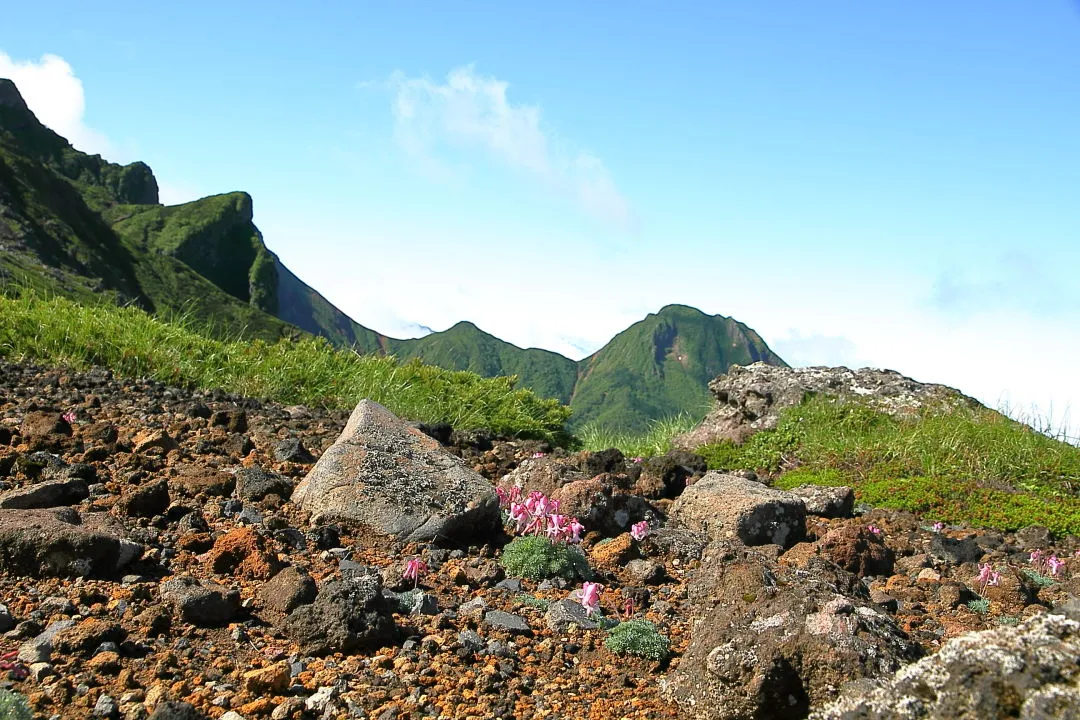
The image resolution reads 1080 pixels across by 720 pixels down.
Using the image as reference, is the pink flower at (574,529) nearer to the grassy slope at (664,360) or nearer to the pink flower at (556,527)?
the pink flower at (556,527)

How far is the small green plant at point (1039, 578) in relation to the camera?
5.55m

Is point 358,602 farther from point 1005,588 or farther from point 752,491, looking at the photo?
point 1005,588

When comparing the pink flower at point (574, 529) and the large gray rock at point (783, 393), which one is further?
the large gray rock at point (783, 393)

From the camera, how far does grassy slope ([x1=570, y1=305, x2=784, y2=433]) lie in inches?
2694

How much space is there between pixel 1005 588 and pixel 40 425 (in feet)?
21.5

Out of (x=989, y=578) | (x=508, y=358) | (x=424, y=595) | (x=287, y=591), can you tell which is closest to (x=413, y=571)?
(x=424, y=595)

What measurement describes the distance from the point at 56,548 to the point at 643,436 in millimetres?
11476

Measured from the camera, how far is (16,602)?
11.4 ft

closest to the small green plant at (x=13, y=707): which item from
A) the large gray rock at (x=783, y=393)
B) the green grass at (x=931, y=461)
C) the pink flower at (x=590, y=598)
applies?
the pink flower at (x=590, y=598)

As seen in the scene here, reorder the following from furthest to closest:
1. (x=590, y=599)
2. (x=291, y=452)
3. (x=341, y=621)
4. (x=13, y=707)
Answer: (x=291, y=452) < (x=590, y=599) < (x=341, y=621) < (x=13, y=707)

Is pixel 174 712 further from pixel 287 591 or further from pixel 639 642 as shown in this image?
pixel 639 642

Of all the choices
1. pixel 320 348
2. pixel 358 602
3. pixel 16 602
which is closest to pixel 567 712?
pixel 358 602

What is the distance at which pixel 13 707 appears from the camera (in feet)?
8.38

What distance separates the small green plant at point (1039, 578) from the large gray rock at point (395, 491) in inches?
144
